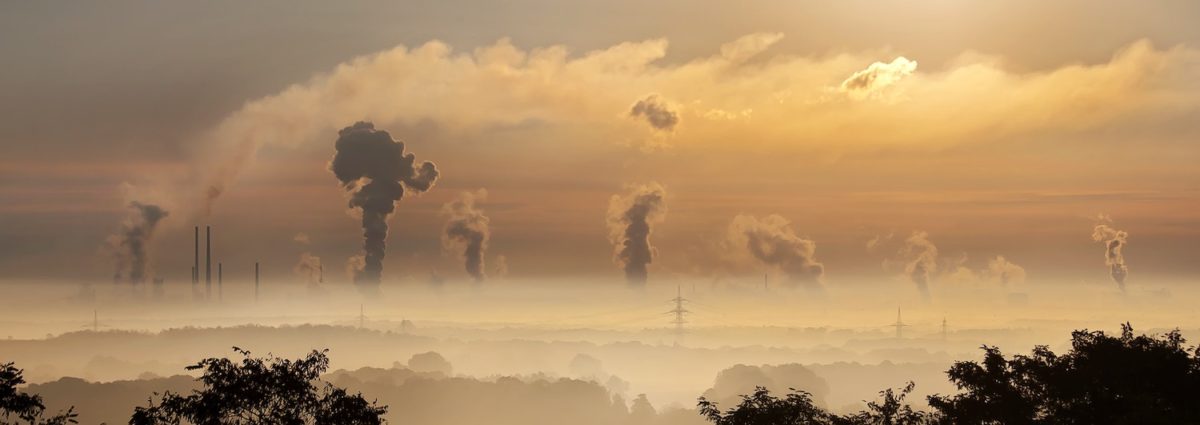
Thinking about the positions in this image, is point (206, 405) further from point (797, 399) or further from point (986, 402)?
point (986, 402)

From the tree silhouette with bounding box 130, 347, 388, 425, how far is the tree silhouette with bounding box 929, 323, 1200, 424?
24.2 metres

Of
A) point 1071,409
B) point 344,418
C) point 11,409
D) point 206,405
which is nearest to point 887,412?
point 1071,409

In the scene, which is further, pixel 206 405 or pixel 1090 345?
pixel 1090 345

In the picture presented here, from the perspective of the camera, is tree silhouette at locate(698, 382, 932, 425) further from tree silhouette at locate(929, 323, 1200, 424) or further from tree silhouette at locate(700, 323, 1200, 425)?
tree silhouette at locate(929, 323, 1200, 424)

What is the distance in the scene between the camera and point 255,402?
45656 mm

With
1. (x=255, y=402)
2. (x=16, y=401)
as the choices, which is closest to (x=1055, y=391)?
(x=255, y=402)

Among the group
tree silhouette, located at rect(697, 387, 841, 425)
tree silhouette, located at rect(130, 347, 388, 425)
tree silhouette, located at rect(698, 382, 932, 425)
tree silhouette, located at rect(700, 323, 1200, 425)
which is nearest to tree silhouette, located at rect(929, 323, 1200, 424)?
tree silhouette, located at rect(700, 323, 1200, 425)

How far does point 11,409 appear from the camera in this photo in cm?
4441

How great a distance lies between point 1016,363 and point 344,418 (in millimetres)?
27724

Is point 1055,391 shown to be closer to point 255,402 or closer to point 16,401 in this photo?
point 255,402

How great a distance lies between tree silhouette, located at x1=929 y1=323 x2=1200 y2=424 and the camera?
166 ft

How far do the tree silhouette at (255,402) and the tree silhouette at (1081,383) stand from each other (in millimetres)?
24238

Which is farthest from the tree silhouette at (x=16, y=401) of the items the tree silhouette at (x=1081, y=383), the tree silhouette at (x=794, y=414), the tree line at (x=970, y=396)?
the tree silhouette at (x=1081, y=383)

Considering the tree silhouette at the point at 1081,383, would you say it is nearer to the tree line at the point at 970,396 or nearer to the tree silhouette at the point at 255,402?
the tree line at the point at 970,396
